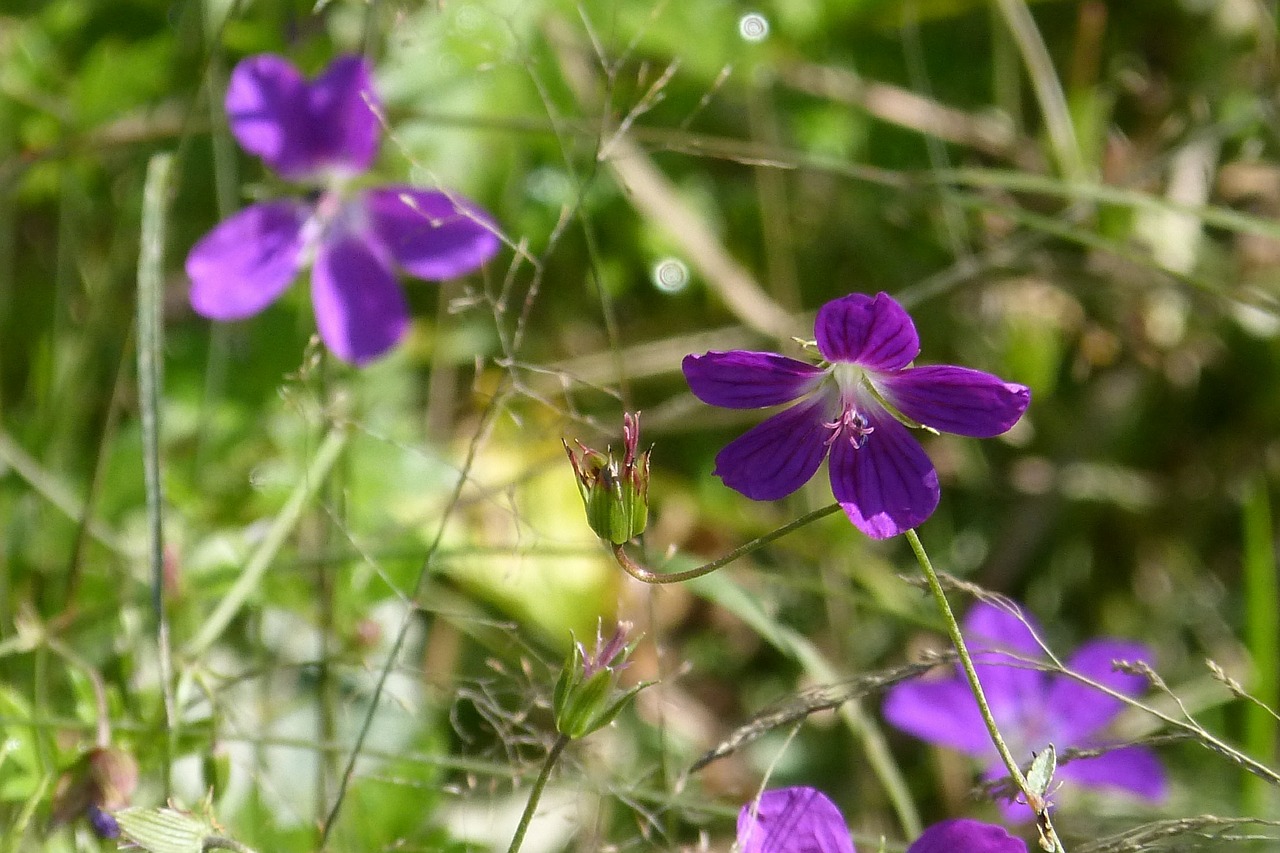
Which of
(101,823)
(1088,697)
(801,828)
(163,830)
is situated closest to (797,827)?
(801,828)

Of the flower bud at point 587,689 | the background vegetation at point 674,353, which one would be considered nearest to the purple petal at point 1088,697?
the background vegetation at point 674,353

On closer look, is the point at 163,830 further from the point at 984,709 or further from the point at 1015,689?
the point at 1015,689

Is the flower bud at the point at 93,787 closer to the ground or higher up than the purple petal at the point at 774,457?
closer to the ground

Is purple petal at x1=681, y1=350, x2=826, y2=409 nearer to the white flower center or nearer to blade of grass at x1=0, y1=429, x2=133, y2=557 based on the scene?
the white flower center

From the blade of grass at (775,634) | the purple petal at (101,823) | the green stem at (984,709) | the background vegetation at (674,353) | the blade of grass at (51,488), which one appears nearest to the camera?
the green stem at (984,709)

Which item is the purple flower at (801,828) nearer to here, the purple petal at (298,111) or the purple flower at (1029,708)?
the purple flower at (1029,708)

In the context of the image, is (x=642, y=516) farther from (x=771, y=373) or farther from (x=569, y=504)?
(x=569, y=504)
